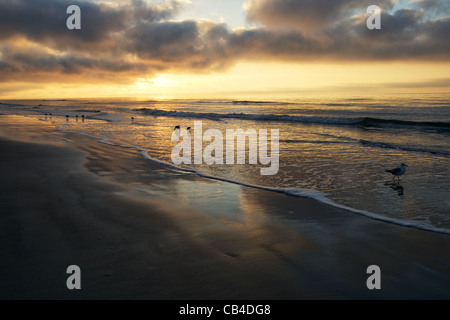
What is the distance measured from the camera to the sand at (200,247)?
4.16m

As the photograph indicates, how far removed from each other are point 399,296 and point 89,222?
201 inches

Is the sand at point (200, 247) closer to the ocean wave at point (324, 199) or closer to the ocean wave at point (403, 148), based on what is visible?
the ocean wave at point (324, 199)

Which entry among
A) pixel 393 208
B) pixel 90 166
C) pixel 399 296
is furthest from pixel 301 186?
pixel 90 166

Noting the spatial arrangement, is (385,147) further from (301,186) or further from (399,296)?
(399,296)

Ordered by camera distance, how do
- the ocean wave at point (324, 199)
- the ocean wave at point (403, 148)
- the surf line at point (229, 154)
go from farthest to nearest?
the ocean wave at point (403, 148) < the surf line at point (229, 154) < the ocean wave at point (324, 199)

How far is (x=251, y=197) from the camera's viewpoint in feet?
27.6

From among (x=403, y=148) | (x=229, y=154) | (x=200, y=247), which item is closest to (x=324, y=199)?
(x=200, y=247)

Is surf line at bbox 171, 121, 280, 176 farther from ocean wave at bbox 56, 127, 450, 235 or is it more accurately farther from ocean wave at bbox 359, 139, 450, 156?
ocean wave at bbox 359, 139, 450, 156

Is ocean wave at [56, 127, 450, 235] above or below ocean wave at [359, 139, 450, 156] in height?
below

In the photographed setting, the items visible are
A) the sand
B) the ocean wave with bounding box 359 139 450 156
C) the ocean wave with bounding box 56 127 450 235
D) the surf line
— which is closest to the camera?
the sand

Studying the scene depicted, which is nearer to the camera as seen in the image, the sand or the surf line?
the sand

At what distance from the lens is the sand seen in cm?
416

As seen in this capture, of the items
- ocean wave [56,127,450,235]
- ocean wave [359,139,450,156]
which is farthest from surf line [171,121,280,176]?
ocean wave [359,139,450,156]

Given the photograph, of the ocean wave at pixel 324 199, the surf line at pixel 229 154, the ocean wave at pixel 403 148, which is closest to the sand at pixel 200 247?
the ocean wave at pixel 324 199
